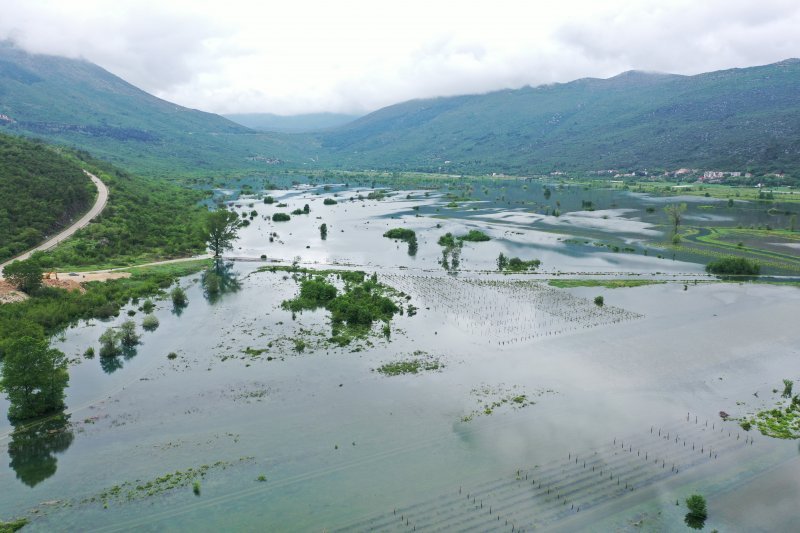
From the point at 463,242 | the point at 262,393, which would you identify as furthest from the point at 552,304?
the point at 463,242

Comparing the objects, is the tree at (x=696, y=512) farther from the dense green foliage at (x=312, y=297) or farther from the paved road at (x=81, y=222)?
the paved road at (x=81, y=222)

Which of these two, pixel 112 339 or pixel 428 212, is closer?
pixel 112 339

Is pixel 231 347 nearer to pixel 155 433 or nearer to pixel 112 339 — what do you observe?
pixel 112 339

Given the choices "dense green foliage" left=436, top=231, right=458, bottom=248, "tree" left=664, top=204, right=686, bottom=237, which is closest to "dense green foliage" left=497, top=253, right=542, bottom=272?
"dense green foliage" left=436, top=231, right=458, bottom=248

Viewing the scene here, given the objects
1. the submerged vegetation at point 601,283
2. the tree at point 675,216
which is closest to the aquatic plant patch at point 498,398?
the submerged vegetation at point 601,283

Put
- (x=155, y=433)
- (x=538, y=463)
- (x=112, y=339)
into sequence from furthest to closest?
(x=112, y=339) → (x=155, y=433) → (x=538, y=463)

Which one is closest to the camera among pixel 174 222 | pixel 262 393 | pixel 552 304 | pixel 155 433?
pixel 155 433

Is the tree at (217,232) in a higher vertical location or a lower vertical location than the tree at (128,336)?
higher
